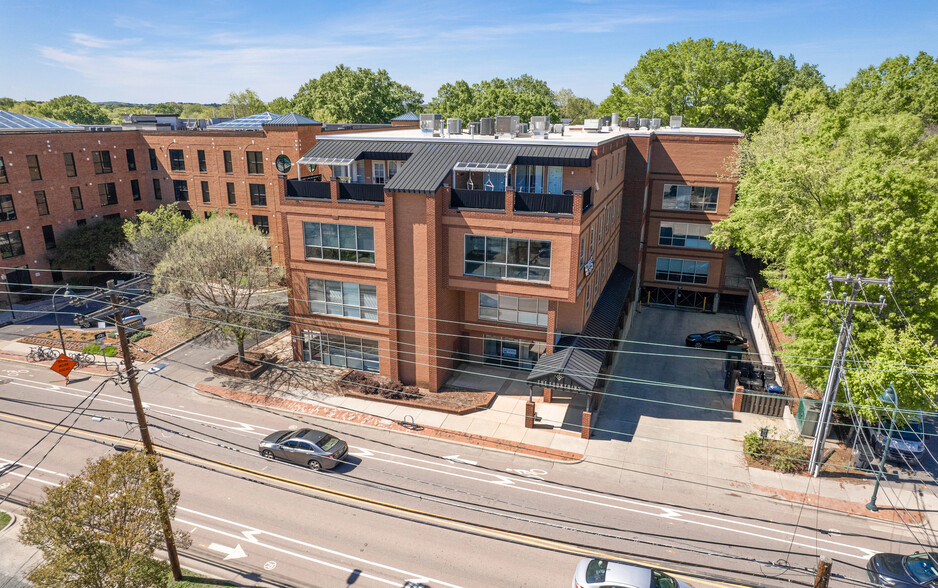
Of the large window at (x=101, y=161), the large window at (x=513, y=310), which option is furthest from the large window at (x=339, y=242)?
the large window at (x=101, y=161)

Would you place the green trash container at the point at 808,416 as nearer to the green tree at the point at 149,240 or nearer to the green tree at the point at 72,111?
the green tree at the point at 149,240

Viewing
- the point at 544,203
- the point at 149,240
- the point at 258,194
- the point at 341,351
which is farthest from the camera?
the point at 258,194

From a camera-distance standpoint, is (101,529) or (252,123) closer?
(101,529)

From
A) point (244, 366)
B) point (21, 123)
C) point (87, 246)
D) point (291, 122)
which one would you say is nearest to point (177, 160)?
point (87, 246)

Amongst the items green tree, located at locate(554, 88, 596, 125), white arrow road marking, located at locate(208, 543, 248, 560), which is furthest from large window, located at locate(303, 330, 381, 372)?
green tree, located at locate(554, 88, 596, 125)

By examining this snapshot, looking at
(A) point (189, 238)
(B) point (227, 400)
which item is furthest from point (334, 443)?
(A) point (189, 238)

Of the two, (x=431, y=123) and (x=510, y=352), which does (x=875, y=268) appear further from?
(x=431, y=123)
